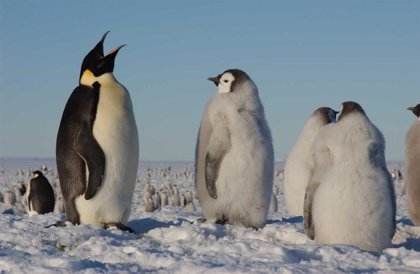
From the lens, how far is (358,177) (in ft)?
17.9

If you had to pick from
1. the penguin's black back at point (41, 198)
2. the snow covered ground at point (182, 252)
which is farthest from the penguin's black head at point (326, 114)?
the penguin's black back at point (41, 198)

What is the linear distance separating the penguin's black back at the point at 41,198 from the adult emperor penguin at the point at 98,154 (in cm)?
825

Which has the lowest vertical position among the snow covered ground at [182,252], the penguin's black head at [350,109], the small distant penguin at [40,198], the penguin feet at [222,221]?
the small distant penguin at [40,198]

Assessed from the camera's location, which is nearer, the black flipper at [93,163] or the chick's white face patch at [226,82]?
the black flipper at [93,163]

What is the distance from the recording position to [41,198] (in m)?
14.5

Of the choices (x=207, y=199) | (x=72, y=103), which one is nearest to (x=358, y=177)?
(x=207, y=199)

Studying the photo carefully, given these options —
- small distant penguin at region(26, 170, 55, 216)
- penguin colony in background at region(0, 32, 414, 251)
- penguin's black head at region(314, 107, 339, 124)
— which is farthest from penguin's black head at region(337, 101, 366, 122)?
small distant penguin at region(26, 170, 55, 216)

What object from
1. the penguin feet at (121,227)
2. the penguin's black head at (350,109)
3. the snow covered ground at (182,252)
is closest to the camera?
the snow covered ground at (182,252)

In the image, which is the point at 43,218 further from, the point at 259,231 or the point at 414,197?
the point at 414,197

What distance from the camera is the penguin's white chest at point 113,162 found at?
6.21 m

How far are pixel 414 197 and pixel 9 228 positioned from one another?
199 inches

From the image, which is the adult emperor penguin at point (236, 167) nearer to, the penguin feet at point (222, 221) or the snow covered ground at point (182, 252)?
the penguin feet at point (222, 221)

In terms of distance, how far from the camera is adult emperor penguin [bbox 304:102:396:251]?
213 inches

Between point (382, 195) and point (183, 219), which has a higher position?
point (382, 195)
